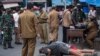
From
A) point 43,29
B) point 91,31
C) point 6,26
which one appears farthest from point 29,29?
point 43,29

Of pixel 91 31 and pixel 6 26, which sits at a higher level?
pixel 6 26

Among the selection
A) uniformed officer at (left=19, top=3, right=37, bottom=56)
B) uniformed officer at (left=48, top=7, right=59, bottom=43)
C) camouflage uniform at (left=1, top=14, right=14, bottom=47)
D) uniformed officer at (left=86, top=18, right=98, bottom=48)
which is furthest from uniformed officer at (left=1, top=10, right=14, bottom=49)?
uniformed officer at (left=19, top=3, right=37, bottom=56)

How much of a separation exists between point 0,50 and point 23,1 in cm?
2343

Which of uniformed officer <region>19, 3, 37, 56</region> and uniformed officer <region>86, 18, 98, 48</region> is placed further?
uniformed officer <region>86, 18, 98, 48</region>

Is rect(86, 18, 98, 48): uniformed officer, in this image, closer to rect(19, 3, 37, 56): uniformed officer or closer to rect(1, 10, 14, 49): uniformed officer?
rect(1, 10, 14, 49): uniformed officer

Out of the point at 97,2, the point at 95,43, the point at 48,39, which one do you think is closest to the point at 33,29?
the point at 95,43

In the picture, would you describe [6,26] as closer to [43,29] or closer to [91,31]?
[43,29]

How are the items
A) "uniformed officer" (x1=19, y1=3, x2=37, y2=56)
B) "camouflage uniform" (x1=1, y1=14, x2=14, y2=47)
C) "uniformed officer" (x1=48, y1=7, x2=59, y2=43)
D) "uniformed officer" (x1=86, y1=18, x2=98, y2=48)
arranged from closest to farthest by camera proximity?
"uniformed officer" (x1=19, y1=3, x2=37, y2=56)
"uniformed officer" (x1=86, y1=18, x2=98, y2=48)
"camouflage uniform" (x1=1, y1=14, x2=14, y2=47)
"uniformed officer" (x1=48, y1=7, x2=59, y2=43)

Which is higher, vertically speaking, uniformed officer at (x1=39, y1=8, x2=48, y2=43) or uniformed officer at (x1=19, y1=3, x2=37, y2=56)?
uniformed officer at (x1=19, y1=3, x2=37, y2=56)

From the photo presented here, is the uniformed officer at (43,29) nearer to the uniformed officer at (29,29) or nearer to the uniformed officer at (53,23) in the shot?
the uniformed officer at (53,23)

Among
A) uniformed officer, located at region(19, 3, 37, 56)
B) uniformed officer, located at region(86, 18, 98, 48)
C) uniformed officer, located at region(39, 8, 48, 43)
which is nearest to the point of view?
uniformed officer, located at region(19, 3, 37, 56)

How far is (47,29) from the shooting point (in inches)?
752

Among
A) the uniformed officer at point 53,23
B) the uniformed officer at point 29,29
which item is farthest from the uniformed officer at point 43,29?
the uniformed officer at point 29,29

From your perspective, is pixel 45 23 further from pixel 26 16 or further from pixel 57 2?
pixel 57 2
